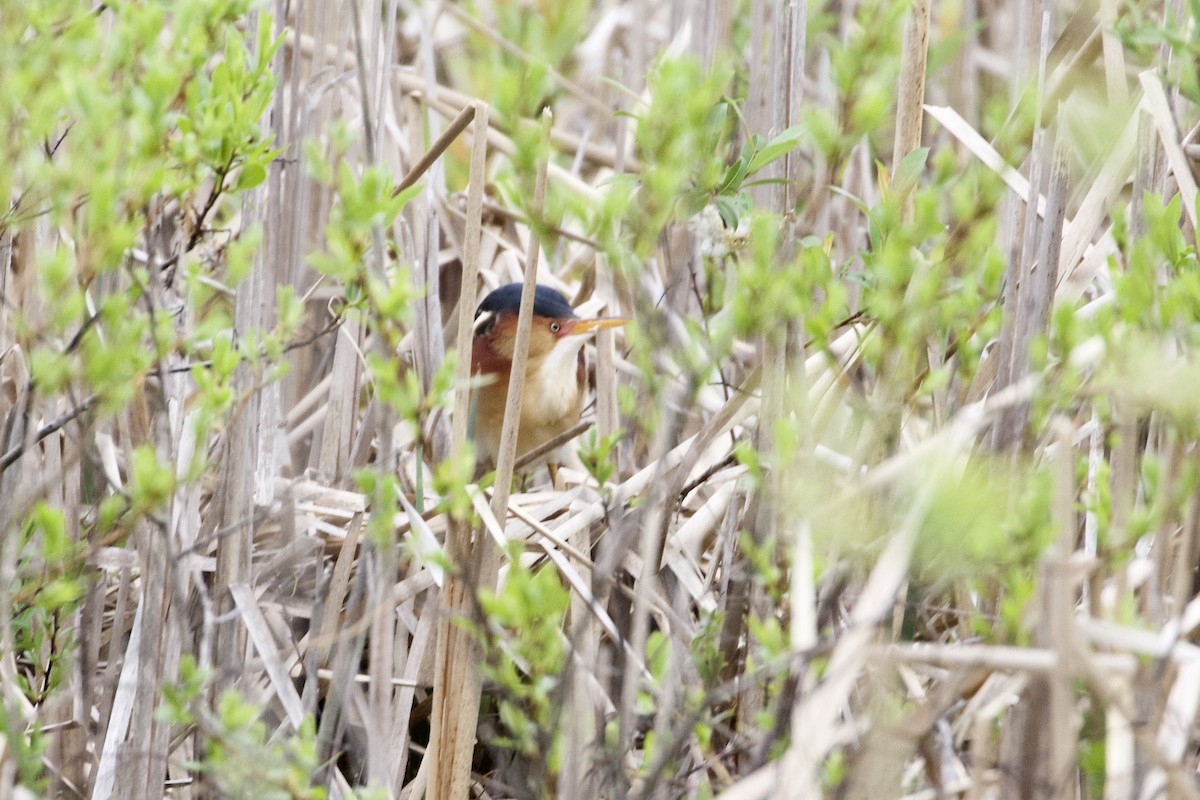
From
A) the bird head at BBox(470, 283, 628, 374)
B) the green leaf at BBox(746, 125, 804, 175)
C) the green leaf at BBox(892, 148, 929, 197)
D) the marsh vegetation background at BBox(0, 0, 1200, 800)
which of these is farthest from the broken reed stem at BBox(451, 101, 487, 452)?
the bird head at BBox(470, 283, 628, 374)

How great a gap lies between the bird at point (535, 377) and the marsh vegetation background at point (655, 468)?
574mm

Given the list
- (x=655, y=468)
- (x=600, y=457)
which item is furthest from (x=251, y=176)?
(x=655, y=468)

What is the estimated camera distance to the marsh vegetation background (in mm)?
1335

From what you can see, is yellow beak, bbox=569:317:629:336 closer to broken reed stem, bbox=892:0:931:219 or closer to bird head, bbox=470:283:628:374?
bird head, bbox=470:283:628:374

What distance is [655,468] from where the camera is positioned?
1.83 m

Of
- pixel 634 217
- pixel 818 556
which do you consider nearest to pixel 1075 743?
pixel 818 556

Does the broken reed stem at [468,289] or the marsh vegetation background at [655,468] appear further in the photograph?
the broken reed stem at [468,289]

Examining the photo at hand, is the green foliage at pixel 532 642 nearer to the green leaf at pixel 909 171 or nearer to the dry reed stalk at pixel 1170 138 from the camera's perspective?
the green leaf at pixel 909 171

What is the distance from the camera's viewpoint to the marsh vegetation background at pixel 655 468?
1.33m

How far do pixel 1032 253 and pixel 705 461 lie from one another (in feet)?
2.40

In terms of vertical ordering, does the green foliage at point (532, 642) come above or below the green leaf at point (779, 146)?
below

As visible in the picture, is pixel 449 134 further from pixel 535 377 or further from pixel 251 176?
pixel 535 377

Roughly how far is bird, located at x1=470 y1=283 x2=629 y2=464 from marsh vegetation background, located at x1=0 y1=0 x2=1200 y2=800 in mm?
574

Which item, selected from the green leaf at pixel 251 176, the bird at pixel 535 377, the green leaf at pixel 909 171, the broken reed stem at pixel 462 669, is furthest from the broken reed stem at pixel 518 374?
the bird at pixel 535 377
